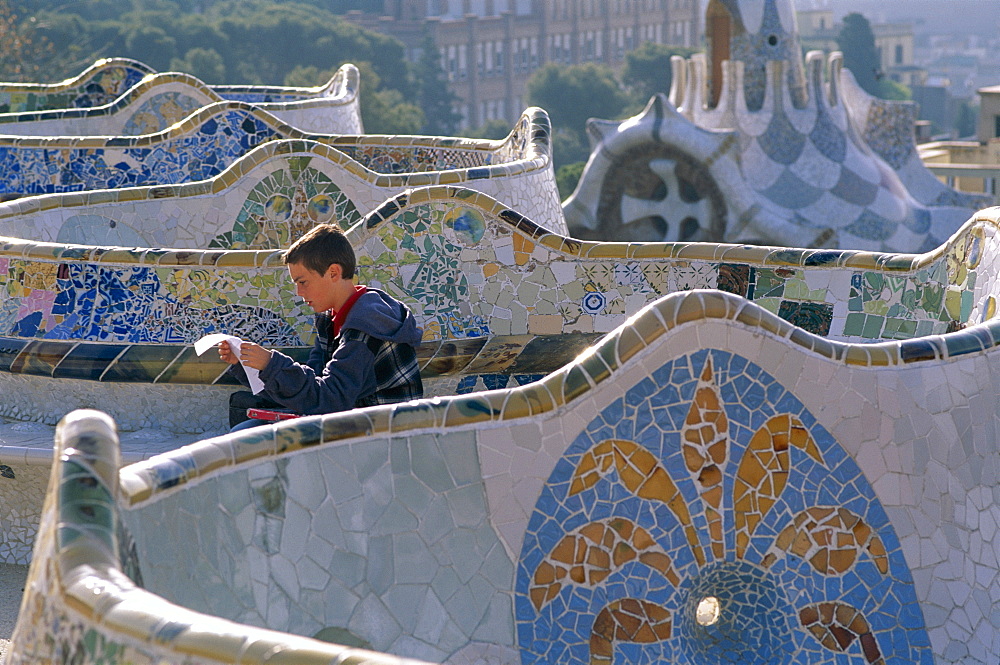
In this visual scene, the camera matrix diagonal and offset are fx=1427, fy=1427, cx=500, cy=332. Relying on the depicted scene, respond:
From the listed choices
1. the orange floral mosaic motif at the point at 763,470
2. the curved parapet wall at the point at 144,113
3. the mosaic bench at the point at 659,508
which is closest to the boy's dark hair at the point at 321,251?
the mosaic bench at the point at 659,508

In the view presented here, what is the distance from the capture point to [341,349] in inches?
127

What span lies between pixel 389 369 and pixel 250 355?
0.35m

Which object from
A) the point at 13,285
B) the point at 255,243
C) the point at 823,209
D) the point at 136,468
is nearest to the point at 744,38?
the point at 823,209

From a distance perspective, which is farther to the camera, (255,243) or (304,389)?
(255,243)

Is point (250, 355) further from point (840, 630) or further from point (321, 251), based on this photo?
point (840, 630)

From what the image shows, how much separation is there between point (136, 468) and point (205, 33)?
1879 inches

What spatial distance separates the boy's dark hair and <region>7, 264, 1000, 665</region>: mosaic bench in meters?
0.61

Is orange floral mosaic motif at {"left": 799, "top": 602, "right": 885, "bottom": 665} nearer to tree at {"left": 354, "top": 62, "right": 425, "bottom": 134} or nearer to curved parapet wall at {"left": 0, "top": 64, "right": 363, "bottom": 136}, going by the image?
curved parapet wall at {"left": 0, "top": 64, "right": 363, "bottom": 136}

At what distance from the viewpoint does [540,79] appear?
2115 inches

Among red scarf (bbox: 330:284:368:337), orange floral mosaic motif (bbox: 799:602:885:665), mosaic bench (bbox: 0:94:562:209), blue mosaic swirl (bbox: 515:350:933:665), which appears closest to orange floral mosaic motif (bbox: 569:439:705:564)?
blue mosaic swirl (bbox: 515:350:933:665)

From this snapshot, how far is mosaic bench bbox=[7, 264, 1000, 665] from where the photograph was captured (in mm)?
2650

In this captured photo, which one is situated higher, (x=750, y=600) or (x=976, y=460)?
(x=976, y=460)

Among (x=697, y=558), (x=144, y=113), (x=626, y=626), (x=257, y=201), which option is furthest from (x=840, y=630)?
(x=144, y=113)

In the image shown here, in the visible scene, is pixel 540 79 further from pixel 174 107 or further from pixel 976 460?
pixel 976 460
